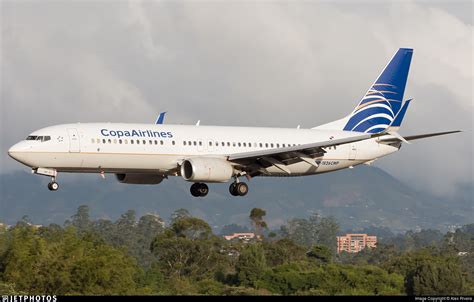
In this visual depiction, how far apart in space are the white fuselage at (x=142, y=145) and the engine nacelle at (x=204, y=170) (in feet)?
2.99

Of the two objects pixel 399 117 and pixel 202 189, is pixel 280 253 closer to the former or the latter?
pixel 399 117

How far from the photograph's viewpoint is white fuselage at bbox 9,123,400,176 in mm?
65250

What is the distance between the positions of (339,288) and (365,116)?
84.0 ft

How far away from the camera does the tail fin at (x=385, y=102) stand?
81125 millimetres

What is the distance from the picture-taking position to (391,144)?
7944 centimetres

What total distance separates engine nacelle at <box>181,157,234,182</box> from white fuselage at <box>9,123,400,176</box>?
911 millimetres

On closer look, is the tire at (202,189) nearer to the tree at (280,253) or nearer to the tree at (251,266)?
the tree at (251,266)

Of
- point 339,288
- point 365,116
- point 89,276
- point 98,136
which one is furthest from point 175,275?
point 98,136

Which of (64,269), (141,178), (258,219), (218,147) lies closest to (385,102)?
(218,147)

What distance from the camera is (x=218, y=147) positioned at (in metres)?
71.3

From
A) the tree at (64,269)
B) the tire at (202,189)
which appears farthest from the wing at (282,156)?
the tree at (64,269)

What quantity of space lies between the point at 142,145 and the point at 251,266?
57.7m

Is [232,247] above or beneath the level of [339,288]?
above

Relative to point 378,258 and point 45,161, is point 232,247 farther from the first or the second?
point 45,161
